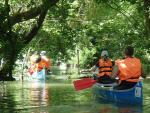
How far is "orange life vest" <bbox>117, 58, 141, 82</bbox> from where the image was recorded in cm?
1611

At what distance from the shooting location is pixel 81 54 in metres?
49.3

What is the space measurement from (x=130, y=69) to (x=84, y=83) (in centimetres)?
310

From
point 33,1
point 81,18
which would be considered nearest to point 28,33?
point 33,1

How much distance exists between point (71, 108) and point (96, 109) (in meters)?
0.78

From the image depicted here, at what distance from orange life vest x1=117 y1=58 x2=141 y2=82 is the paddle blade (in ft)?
8.97

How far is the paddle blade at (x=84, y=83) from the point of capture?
740 inches

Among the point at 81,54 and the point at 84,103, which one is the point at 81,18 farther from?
the point at 84,103

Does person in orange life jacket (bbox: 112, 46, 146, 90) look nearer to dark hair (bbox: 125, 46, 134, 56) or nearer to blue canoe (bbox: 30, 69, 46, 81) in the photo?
dark hair (bbox: 125, 46, 134, 56)

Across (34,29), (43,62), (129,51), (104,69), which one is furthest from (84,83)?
(43,62)

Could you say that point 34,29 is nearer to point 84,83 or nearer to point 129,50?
point 84,83

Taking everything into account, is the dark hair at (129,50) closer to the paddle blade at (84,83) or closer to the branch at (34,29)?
the paddle blade at (84,83)

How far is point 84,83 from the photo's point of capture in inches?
742

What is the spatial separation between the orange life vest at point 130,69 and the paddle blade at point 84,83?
273 cm

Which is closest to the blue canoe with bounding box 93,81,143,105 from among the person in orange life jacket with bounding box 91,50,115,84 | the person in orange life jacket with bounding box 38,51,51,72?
the person in orange life jacket with bounding box 91,50,115,84
